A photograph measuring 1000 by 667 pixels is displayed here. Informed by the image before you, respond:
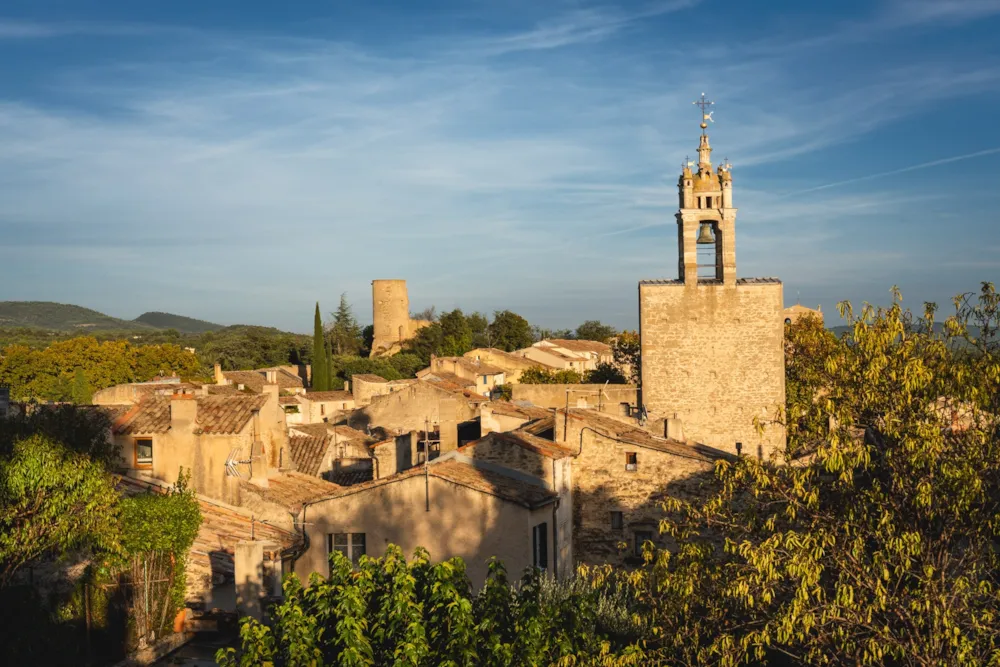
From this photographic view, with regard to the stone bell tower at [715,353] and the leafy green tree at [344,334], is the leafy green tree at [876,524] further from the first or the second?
the leafy green tree at [344,334]

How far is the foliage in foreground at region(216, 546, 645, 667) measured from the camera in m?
Result: 10.6

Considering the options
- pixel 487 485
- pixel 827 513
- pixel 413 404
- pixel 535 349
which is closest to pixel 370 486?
pixel 487 485

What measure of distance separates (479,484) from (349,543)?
2.61 m

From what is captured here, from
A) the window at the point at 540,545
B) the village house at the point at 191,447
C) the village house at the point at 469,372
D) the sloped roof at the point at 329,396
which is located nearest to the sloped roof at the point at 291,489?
the village house at the point at 191,447

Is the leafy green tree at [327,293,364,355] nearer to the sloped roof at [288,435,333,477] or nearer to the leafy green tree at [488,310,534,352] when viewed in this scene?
the leafy green tree at [488,310,534,352]

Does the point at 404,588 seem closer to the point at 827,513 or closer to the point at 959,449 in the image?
the point at 827,513

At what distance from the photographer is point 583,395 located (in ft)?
148

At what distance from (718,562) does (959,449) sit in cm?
264

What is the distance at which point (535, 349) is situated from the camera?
301 ft

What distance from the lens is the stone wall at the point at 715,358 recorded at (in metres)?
33.0

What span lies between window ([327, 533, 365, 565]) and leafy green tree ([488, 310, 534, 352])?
94601 millimetres

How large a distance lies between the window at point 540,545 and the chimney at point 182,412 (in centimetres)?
778

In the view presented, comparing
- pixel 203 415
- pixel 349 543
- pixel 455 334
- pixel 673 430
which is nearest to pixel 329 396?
pixel 455 334

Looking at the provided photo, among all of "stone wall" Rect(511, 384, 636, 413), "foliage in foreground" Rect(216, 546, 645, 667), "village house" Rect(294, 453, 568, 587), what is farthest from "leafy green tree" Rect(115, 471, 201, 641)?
"stone wall" Rect(511, 384, 636, 413)
